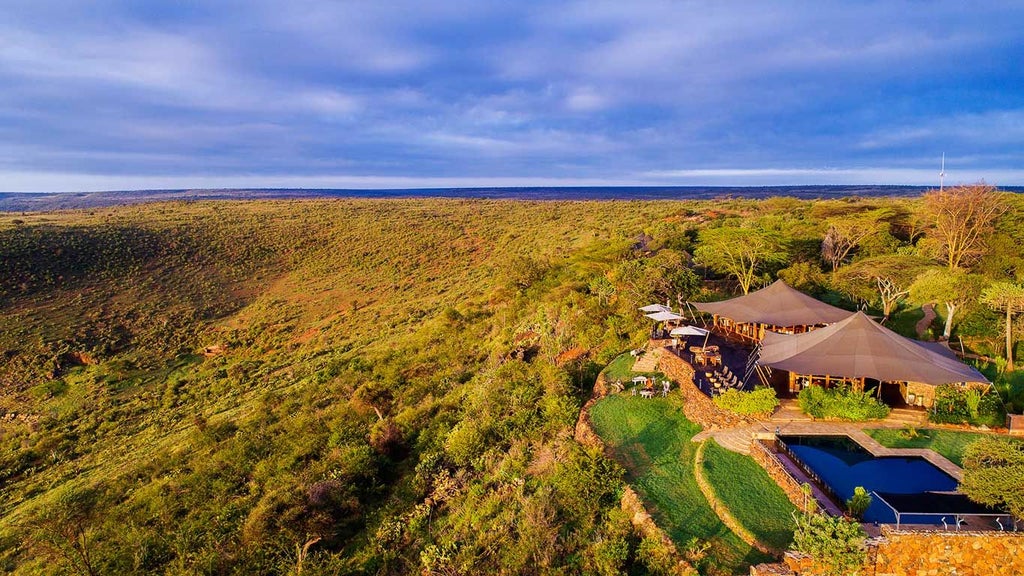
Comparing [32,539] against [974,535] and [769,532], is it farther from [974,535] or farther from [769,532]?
[974,535]

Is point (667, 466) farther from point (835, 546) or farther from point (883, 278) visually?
point (883, 278)

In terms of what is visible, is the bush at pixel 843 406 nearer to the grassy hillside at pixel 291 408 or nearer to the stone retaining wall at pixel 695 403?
the stone retaining wall at pixel 695 403

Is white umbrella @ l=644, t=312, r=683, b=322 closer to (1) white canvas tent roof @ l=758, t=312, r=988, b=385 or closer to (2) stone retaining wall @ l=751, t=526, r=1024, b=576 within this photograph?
(1) white canvas tent roof @ l=758, t=312, r=988, b=385

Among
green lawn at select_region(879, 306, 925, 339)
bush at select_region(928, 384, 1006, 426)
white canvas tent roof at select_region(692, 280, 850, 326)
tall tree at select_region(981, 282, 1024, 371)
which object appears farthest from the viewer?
green lawn at select_region(879, 306, 925, 339)

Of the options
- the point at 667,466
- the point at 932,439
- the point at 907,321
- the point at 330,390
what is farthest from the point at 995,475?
the point at 330,390

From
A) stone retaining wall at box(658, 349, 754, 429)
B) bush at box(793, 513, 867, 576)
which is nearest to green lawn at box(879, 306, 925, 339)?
stone retaining wall at box(658, 349, 754, 429)

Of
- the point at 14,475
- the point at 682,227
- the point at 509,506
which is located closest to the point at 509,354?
the point at 509,506
